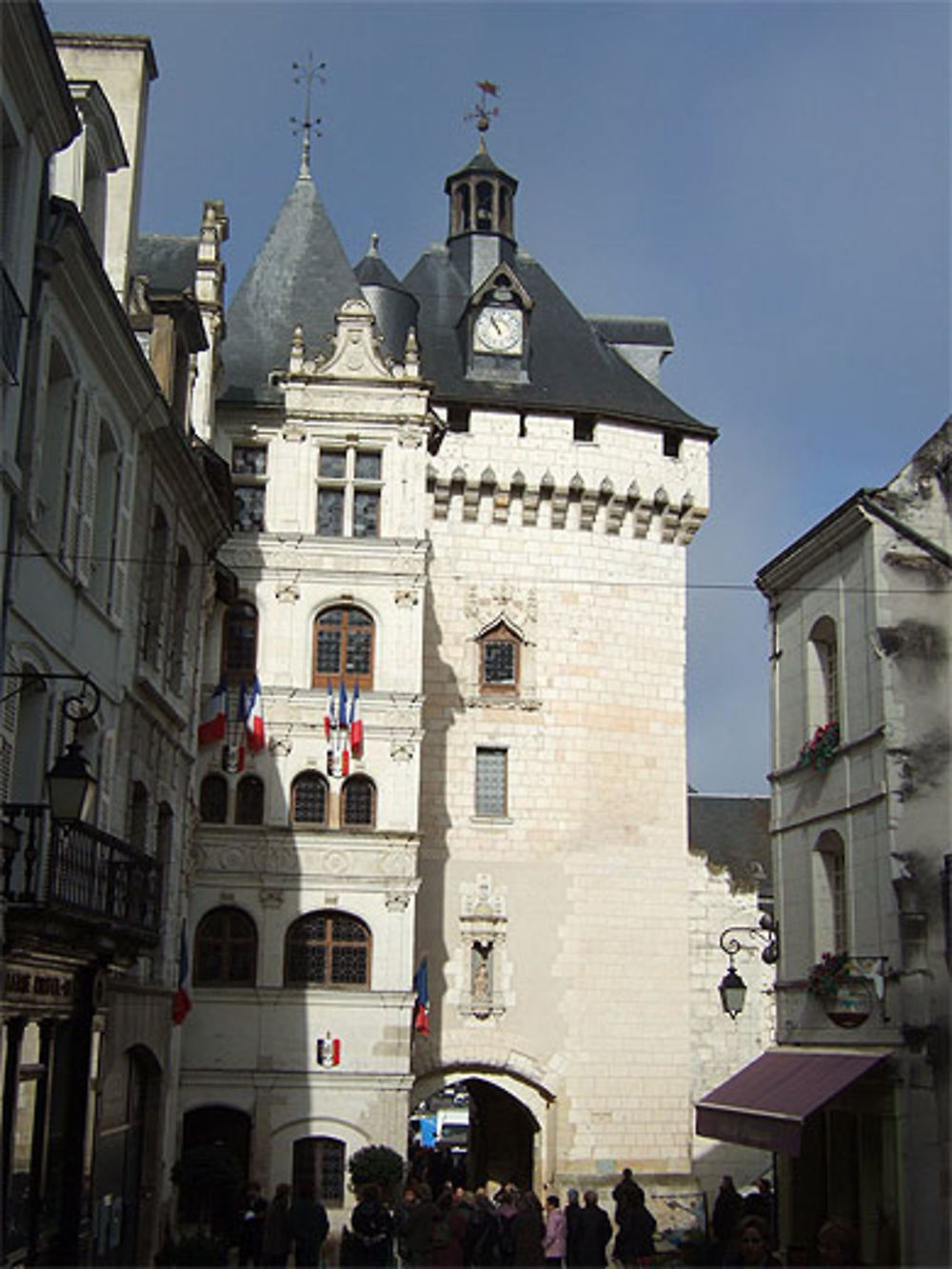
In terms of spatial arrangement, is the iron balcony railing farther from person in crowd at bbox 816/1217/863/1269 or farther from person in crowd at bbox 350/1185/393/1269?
person in crowd at bbox 816/1217/863/1269

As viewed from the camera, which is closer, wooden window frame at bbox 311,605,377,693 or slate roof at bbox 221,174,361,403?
wooden window frame at bbox 311,605,377,693

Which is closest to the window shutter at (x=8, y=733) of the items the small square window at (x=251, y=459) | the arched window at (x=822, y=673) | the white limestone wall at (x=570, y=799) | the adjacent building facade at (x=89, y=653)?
the adjacent building facade at (x=89, y=653)

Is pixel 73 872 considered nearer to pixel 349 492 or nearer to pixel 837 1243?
pixel 837 1243

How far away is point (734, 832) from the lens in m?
44.1

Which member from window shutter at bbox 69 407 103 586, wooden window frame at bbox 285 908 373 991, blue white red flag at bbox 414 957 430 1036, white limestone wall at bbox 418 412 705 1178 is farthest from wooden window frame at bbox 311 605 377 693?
window shutter at bbox 69 407 103 586

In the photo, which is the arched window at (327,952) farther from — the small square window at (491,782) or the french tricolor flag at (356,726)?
the small square window at (491,782)

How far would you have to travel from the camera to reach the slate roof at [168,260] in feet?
88.0

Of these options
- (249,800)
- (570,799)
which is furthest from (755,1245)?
(570,799)

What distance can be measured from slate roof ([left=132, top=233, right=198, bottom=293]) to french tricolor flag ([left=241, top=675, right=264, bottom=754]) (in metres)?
6.69

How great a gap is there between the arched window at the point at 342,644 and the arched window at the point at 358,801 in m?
1.71

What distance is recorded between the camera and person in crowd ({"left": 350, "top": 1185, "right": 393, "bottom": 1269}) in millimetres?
15602

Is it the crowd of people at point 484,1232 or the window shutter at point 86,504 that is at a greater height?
the window shutter at point 86,504

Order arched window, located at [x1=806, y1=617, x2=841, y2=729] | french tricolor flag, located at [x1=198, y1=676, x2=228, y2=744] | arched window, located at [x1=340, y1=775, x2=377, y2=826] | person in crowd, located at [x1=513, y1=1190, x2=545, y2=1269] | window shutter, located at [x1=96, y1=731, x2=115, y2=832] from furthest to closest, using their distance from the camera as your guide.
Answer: arched window, located at [x1=340, y1=775, x2=377, y2=826] → french tricolor flag, located at [x1=198, y1=676, x2=228, y2=744] → arched window, located at [x1=806, y1=617, x2=841, y2=729] → person in crowd, located at [x1=513, y1=1190, x2=545, y2=1269] → window shutter, located at [x1=96, y1=731, x2=115, y2=832]

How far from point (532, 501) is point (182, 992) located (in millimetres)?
14077
